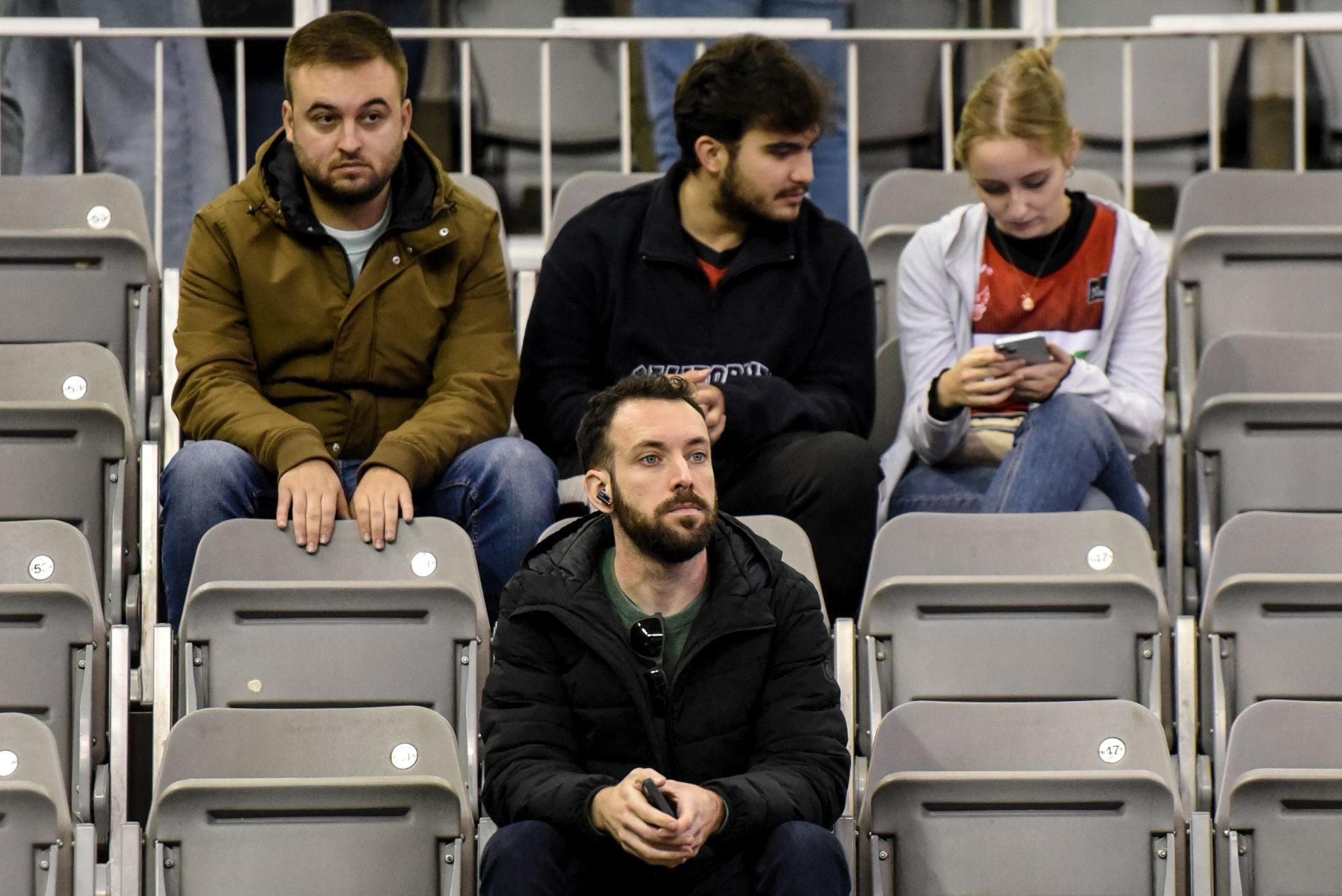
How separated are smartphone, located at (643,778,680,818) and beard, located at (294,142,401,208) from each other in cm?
144

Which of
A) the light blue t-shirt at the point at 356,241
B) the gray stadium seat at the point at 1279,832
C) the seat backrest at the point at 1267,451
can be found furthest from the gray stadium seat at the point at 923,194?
the gray stadium seat at the point at 1279,832

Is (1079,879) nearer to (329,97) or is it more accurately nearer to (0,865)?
(0,865)

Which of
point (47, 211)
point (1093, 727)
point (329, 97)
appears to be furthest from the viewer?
point (47, 211)

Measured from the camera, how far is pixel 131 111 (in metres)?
5.26

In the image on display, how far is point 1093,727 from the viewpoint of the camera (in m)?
3.21

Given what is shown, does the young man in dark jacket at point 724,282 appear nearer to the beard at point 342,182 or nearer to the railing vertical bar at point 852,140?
the beard at point 342,182

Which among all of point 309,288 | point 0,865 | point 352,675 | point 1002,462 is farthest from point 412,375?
point 0,865

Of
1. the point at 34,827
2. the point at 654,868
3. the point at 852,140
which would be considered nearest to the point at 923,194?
the point at 852,140

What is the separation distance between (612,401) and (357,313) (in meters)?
0.78

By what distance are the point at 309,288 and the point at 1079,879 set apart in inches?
66.9

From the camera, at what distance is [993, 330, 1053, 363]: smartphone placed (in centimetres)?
384

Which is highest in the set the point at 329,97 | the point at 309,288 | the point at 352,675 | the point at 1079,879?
the point at 329,97

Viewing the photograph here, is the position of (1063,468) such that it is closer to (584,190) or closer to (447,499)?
(447,499)

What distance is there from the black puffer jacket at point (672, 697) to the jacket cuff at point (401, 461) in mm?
562
